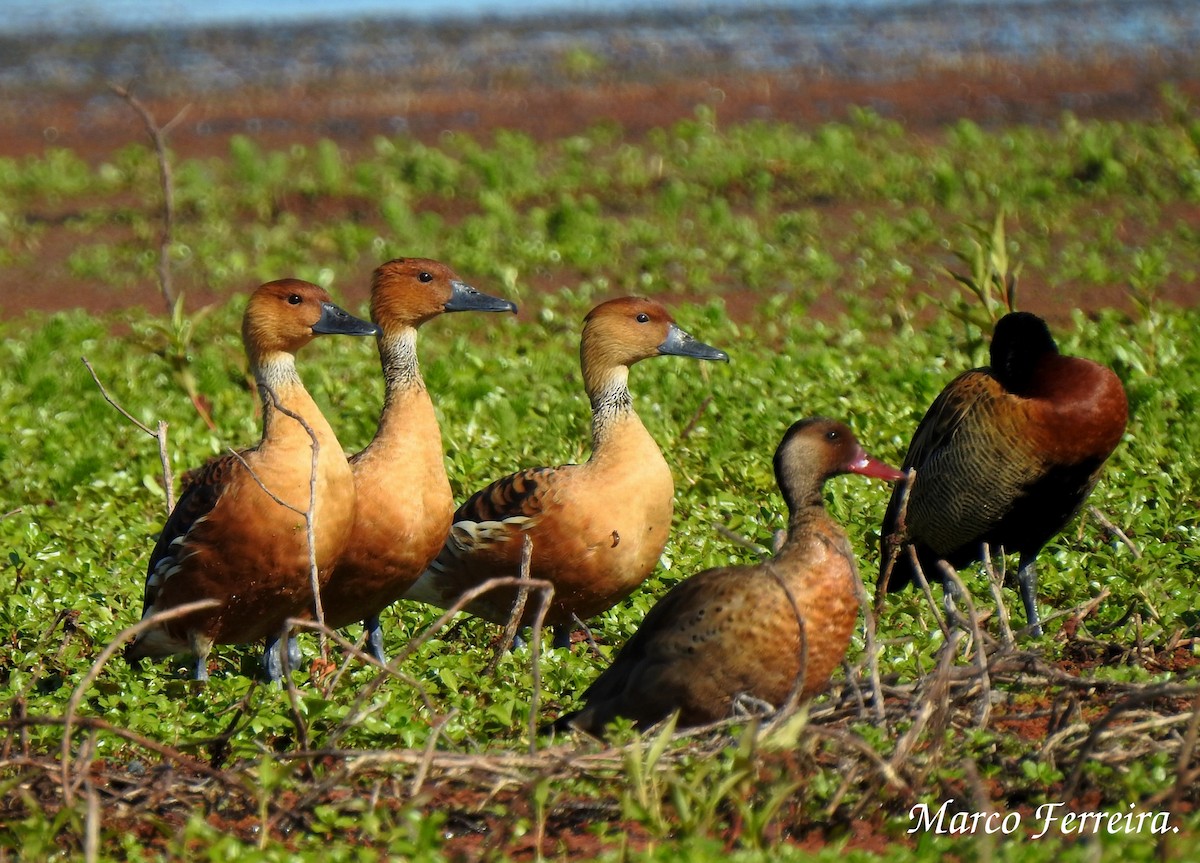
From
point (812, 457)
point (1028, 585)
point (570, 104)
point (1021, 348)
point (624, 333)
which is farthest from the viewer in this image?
point (570, 104)

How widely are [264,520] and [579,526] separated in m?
1.13

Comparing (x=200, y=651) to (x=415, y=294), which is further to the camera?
(x=415, y=294)

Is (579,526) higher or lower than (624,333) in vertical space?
lower

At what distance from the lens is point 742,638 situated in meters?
4.57

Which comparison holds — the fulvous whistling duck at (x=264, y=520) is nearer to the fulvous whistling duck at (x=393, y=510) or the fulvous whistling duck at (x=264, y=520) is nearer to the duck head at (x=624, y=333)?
the fulvous whistling duck at (x=393, y=510)

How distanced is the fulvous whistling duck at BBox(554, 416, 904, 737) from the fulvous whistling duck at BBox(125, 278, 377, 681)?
121 centimetres

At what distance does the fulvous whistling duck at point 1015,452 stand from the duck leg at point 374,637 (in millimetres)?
1866

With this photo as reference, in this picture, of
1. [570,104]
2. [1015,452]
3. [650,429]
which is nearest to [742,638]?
[1015,452]

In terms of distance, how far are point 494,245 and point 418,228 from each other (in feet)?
3.49

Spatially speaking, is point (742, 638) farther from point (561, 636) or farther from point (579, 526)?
point (561, 636)

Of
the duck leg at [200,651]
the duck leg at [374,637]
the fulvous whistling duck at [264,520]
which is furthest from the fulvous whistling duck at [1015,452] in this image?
the duck leg at [200,651]

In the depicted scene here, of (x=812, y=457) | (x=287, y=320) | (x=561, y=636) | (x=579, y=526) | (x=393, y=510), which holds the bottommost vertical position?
(x=561, y=636)
